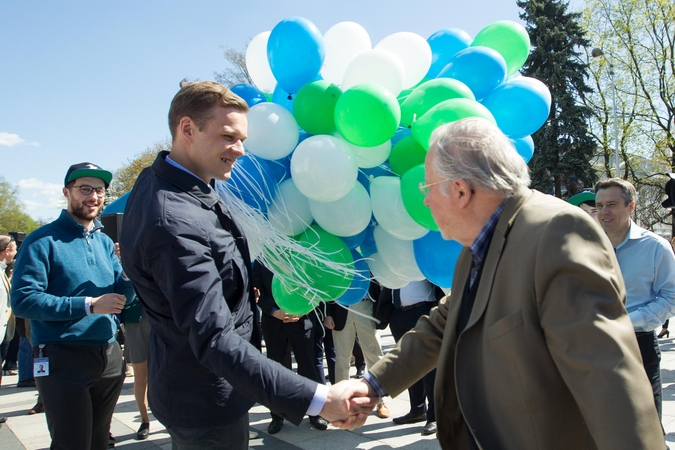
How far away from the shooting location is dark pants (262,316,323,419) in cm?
490

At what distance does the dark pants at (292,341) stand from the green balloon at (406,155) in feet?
9.30

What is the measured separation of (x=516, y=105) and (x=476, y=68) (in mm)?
281


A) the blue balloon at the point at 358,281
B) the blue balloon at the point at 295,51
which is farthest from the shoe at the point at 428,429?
the blue balloon at the point at 295,51

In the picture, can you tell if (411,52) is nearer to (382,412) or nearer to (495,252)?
(495,252)

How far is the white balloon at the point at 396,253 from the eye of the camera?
2.49 meters

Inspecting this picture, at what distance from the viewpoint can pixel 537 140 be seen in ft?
73.2

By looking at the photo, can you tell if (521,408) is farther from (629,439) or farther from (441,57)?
(441,57)

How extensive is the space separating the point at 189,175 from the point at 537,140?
22.8 metres

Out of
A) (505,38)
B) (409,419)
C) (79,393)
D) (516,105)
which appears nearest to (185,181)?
(516,105)

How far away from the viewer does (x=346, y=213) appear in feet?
7.67

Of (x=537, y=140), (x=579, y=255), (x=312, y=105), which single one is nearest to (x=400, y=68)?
(x=312, y=105)

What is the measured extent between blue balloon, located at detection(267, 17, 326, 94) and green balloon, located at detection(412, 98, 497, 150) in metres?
0.65

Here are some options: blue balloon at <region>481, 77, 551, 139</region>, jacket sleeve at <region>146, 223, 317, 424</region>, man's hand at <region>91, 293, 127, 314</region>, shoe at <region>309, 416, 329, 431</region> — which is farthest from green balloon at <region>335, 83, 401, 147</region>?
Answer: shoe at <region>309, 416, 329, 431</region>

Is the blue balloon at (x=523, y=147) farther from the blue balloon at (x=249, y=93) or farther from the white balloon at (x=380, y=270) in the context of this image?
the blue balloon at (x=249, y=93)
